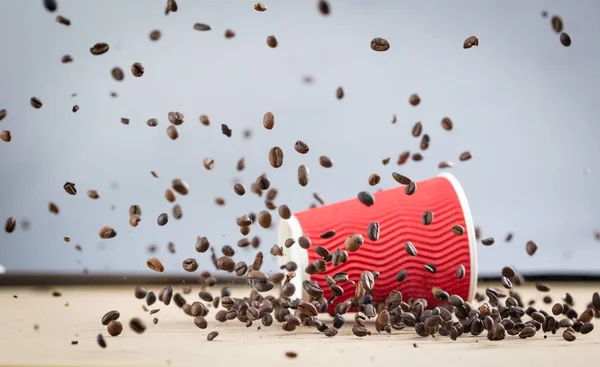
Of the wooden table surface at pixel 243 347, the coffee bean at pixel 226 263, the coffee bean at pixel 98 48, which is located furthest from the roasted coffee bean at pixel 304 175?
the coffee bean at pixel 98 48

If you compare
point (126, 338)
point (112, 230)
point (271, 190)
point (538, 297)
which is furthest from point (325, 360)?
point (538, 297)

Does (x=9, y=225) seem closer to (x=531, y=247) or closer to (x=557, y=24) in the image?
(x=531, y=247)

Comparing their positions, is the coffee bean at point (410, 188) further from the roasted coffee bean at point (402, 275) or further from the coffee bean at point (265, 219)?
the coffee bean at point (265, 219)

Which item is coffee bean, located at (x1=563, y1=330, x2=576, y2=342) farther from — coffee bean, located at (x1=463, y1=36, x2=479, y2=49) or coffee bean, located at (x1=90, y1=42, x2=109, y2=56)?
coffee bean, located at (x1=90, y1=42, x2=109, y2=56)

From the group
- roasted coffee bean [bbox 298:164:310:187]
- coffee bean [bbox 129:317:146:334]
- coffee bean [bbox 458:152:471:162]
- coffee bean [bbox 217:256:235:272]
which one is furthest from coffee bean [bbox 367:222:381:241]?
coffee bean [bbox 129:317:146:334]

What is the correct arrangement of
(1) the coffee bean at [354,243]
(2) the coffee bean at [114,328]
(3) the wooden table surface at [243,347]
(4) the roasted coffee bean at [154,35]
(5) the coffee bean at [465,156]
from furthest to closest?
(5) the coffee bean at [465,156] → (4) the roasted coffee bean at [154,35] → (1) the coffee bean at [354,243] → (2) the coffee bean at [114,328] → (3) the wooden table surface at [243,347]

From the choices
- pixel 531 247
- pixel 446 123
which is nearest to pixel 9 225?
pixel 446 123

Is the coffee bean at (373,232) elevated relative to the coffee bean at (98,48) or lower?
lower
